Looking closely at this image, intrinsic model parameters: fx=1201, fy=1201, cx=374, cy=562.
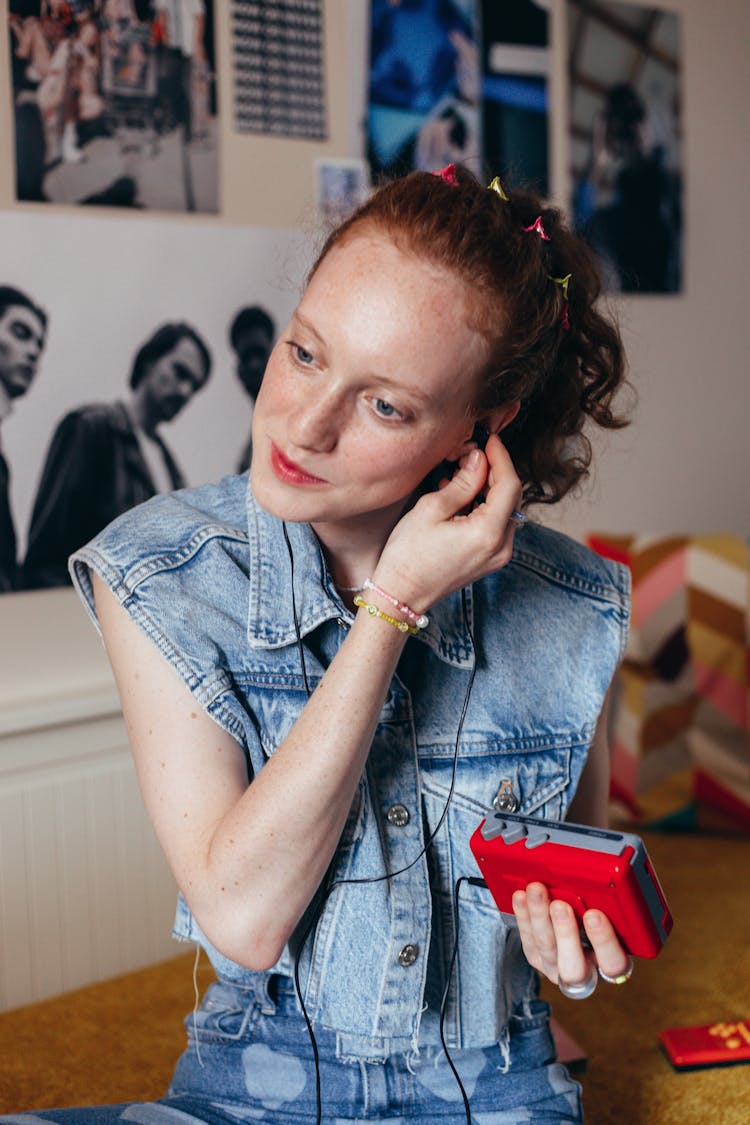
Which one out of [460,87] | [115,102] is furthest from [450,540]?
[460,87]

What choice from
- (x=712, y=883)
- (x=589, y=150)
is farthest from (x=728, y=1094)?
(x=589, y=150)

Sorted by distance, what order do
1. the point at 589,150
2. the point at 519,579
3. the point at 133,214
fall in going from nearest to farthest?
the point at 519,579, the point at 133,214, the point at 589,150

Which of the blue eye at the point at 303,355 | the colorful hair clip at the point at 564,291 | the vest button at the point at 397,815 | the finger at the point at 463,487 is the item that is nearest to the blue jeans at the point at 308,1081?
the vest button at the point at 397,815

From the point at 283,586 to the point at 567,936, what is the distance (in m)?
0.38

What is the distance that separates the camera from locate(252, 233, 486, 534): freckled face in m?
0.96

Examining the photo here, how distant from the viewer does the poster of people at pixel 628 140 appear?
2258mm

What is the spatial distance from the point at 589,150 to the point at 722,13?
1.53ft

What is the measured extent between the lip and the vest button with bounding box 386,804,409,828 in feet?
1.03

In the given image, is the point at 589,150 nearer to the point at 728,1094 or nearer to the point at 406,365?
the point at 406,365

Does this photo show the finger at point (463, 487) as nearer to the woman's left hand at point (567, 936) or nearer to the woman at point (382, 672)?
the woman at point (382, 672)

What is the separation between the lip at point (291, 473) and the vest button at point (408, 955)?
42 centimetres

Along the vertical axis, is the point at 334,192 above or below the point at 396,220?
above

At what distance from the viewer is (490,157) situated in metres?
2.12

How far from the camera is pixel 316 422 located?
37.7 inches
